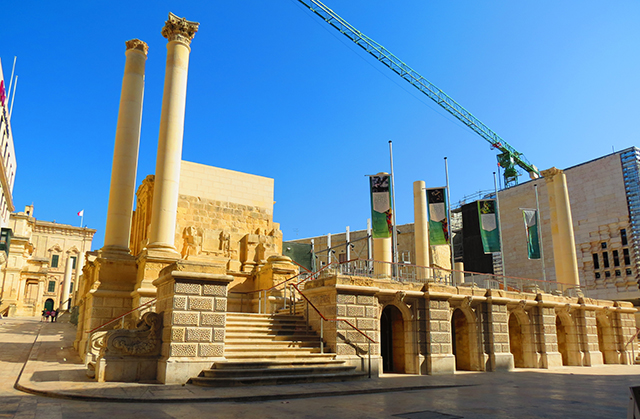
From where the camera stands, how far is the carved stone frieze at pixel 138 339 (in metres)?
10.7

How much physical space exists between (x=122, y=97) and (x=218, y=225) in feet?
24.3

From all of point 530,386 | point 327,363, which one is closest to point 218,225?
point 327,363

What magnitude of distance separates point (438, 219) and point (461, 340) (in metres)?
7.60

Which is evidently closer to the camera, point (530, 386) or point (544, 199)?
point (530, 386)

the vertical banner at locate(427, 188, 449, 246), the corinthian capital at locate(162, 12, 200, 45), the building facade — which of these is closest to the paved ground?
the corinthian capital at locate(162, 12, 200, 45)

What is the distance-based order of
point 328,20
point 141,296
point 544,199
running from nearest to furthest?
point 141,296 → point 544,199 → point 328,20

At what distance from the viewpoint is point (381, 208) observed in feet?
74.7

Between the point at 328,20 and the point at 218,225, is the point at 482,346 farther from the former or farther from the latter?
the point at 328,20

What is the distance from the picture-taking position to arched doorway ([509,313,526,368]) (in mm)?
20984

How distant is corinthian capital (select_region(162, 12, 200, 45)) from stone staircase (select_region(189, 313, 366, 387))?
10862mm

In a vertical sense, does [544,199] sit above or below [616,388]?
above

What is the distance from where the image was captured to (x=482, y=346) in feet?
60.3

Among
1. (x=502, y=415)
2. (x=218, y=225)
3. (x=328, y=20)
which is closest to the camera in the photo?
(x=502, y=415)

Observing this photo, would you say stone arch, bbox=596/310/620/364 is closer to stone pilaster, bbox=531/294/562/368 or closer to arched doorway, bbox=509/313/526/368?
stone pilaster, bbox=531/294/562/368
